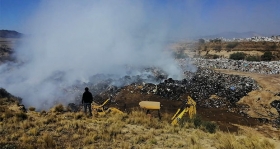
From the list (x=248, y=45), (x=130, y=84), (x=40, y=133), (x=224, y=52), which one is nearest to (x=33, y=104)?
(x=130, y=84)

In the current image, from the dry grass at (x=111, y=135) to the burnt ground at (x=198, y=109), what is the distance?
15.4ft

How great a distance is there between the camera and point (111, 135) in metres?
8.90

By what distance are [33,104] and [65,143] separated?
11739mm

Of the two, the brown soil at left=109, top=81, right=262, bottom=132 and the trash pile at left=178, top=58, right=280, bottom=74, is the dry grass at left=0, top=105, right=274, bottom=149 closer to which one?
the brown soil at left=109, top=81, right=262, bottom=132

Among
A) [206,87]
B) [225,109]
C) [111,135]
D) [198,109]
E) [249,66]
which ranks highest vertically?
[249,66]

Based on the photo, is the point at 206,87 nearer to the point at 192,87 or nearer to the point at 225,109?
the point at 192,87

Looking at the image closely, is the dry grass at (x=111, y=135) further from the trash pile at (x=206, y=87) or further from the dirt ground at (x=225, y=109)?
the trash pile at (x=206, y=87)

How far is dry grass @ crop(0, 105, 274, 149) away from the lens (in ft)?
25.8

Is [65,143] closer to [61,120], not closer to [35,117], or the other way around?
[61,120]

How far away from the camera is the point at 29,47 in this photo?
41.9 m

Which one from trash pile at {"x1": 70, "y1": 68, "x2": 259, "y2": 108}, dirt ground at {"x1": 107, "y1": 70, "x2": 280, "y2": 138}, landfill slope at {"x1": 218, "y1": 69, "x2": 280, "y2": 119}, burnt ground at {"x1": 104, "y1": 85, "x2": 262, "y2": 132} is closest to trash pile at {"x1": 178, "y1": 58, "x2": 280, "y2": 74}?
dirt ground at {"x1": 107, "y1": 70, "x2": 280, "y2": 138}

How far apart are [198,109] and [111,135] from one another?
10.3 meters

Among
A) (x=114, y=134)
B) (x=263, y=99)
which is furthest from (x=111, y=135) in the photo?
(x=263, y=99)

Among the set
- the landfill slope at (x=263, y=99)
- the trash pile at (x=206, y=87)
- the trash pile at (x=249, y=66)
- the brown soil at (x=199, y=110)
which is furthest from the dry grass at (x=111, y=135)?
the trash pile at (x=249, y=66)
